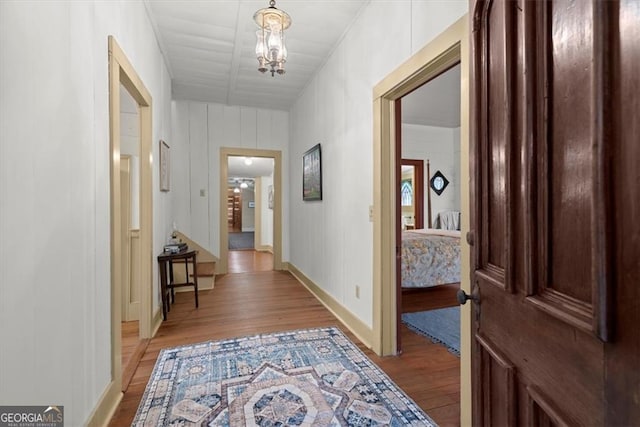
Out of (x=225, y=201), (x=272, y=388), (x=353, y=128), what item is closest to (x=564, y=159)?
(x=272, y=388)

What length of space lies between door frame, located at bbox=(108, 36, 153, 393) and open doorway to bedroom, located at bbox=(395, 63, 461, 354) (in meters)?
1.87

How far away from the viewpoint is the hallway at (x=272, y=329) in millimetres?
1790

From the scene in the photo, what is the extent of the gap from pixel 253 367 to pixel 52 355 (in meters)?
1.23

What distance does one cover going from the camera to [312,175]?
12.7 feet

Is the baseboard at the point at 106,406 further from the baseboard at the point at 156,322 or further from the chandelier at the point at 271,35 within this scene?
the chandelier at the point at 271,35

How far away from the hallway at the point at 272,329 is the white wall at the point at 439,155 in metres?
3.56

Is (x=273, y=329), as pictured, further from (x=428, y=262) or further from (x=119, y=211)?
(x=428, y=262)

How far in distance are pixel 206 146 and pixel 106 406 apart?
4.07 metres

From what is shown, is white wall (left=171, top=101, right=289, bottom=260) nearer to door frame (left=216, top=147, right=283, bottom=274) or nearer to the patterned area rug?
door frame (left=216, top=147, right=283, bottom=274)

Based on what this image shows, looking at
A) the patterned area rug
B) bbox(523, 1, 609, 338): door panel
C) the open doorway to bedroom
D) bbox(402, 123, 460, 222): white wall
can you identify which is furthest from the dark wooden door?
bbox(402, 123, 460, 222): white wall

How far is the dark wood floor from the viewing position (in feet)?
5.88

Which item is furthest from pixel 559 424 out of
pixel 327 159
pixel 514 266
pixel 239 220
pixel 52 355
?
pixel 239 220

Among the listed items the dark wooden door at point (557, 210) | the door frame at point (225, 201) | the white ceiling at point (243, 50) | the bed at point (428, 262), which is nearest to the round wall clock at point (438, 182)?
the white ceiling at point (243, 50)

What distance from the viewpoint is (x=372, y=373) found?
79.4 inches
